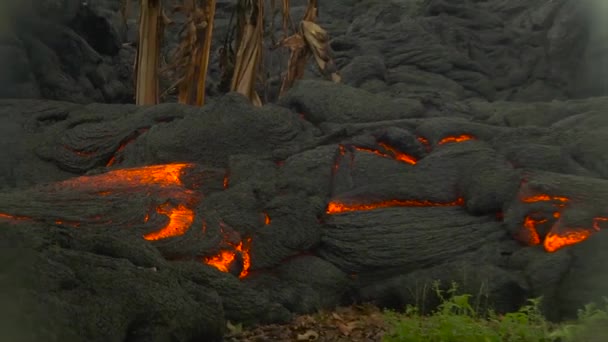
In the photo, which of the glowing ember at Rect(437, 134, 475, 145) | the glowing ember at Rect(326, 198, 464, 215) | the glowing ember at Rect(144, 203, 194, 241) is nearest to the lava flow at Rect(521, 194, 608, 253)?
the glowing ember at Rect(326, 198, 464, 215)

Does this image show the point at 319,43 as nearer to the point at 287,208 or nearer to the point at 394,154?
the point at 394,154

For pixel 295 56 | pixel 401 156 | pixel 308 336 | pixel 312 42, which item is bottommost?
pixel 308 336

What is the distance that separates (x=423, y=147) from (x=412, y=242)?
5.90 ft

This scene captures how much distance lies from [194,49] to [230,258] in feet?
17.9

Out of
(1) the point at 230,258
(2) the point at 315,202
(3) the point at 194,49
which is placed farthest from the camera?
(3) the point at 194,49

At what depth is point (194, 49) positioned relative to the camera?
12.0 meters

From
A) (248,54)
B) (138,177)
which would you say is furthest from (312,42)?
(138,177)

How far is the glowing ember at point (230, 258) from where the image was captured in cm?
728

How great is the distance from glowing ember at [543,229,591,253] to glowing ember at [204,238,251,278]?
121 inches

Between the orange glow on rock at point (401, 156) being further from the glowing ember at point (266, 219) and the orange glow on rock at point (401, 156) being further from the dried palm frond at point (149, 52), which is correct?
the dried palm frond at point (149, 52)

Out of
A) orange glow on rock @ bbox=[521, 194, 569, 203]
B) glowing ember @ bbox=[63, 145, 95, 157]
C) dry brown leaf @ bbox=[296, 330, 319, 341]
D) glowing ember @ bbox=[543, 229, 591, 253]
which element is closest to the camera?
dry brown leaf @ bbox=[296, 330, 319, 341]

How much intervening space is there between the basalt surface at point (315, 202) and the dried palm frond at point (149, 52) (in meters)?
1.52

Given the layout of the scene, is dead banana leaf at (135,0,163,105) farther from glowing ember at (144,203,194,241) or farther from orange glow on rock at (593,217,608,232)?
orange glow on rock at (593,217,608,232)

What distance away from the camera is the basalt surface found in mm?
7031
